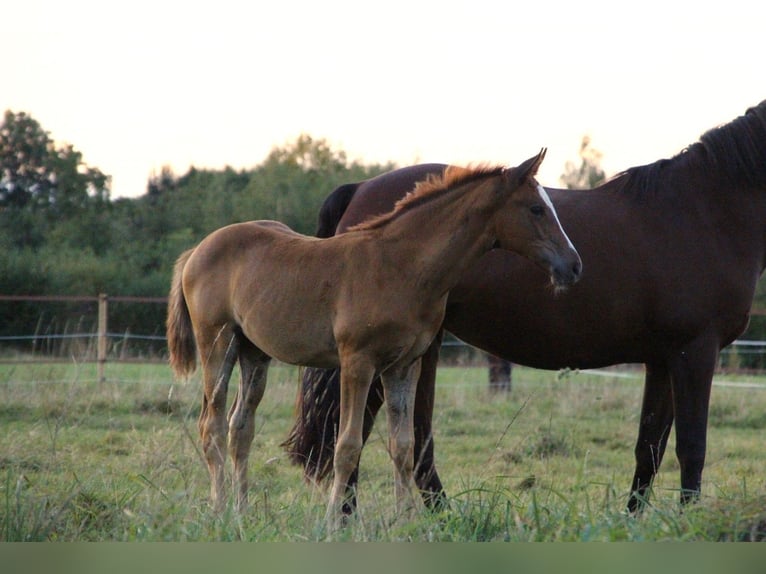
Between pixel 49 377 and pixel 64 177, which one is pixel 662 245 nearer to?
pixel 49 377

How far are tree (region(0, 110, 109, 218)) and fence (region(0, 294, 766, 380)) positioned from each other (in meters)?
4.73

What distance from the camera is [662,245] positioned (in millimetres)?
5270

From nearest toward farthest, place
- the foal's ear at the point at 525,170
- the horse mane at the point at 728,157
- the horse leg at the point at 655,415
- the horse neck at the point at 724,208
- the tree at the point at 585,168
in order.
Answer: the foal's ear at the point at 525,170, the horse neck at the point at 724,208, the horse mane at the point at 728,157, the horse leg at the point at 655,415, the tree at the point at 585,168

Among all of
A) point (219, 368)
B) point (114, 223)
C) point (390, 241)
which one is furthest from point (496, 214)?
point (114, 223)

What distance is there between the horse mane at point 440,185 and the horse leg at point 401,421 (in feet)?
2.42

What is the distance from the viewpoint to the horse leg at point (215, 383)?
16.1 feet

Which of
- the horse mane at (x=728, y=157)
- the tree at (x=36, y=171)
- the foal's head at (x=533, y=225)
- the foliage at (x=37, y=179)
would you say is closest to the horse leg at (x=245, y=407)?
the foal's head at (x=533, y=225)

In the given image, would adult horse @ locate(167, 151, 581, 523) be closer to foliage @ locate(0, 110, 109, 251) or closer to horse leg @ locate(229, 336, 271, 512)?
horse leg @ locate(229, 336, 271, 512)

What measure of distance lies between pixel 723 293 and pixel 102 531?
3.40 metres

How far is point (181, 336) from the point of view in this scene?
5.38 metres

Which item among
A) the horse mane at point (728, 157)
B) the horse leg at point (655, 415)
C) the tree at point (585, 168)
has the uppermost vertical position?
the tree at point (585, 168)

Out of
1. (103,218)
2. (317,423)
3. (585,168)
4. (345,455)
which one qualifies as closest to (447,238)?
(345,455)

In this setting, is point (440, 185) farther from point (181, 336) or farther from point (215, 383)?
point (181, 336)

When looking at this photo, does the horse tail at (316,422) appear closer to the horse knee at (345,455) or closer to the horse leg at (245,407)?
the horse leg at (245,407)
